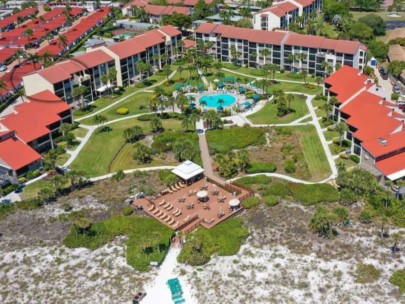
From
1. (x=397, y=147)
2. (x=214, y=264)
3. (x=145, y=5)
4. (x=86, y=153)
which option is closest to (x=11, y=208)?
(x=86, y=153)

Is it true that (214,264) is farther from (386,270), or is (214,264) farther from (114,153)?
(114,153)

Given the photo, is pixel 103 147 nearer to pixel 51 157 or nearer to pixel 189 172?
pixel 51 157

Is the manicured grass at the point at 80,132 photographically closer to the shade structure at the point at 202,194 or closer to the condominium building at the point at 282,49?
the shade structure at the point at 202,194

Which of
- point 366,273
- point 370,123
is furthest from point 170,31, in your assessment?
point 366,273

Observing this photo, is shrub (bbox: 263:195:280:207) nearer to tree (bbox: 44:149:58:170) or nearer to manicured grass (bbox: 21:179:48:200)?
manicured grass (bbox: 21:179:48:200)

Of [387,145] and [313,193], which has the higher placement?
[387,145]

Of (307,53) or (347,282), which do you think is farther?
(307,53)
